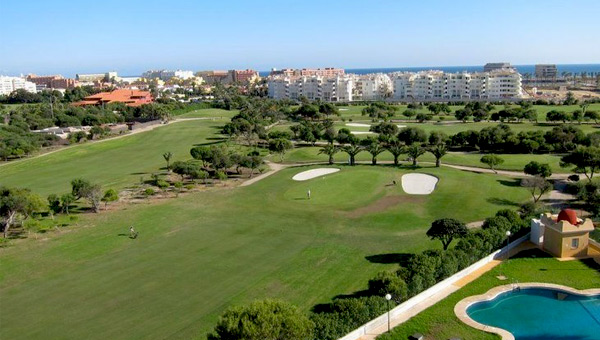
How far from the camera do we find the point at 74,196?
4281 cm

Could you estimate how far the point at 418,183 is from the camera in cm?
4866

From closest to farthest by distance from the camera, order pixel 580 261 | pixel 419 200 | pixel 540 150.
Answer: pixel 580 261 < pixel 419 200 < pixel 540 150

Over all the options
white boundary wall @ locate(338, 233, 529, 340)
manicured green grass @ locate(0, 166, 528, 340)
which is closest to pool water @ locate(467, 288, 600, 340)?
white boundary wall @ locate(338, 233, 529, 340)

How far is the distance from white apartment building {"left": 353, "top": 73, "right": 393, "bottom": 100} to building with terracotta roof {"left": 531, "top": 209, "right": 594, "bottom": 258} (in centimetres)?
14695

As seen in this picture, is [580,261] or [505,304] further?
[580,261]

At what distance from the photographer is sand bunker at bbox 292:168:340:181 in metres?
52.8

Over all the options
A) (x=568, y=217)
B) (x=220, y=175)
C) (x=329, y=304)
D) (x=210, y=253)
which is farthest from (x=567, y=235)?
(x=220, y=175)

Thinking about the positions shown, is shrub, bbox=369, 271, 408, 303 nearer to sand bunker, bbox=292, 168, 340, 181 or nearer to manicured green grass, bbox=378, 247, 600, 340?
manicured green grass, bbox=378, 247, 600, 340

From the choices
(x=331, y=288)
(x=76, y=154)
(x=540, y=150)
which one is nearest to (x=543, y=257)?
(x=331, y=288)

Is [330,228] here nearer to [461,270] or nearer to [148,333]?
[461,270]

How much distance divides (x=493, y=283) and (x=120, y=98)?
436ft

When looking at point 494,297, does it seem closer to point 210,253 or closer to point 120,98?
point 210,253

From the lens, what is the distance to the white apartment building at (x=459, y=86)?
5984 inches

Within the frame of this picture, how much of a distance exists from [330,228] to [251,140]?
47608 millimetres
